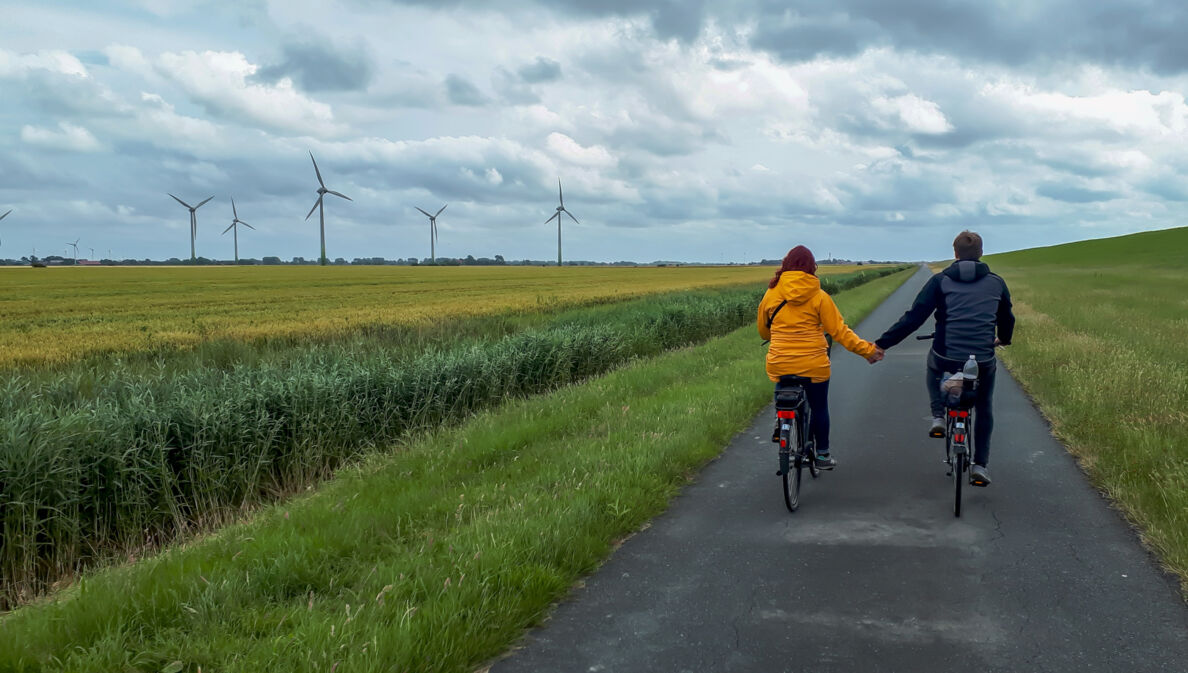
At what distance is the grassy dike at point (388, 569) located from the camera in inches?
144

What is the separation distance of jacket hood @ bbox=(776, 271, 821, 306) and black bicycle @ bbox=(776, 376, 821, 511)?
65cm

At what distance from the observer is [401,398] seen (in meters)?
10.1

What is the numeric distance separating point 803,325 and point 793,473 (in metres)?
1.20

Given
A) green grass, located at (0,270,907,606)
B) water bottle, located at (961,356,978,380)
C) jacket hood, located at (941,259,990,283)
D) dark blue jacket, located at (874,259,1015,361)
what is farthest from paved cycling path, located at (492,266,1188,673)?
green grass, located at (0,270,907,606)

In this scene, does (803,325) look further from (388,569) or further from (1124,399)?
(1124,399)

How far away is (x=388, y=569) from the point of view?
4.61 metres

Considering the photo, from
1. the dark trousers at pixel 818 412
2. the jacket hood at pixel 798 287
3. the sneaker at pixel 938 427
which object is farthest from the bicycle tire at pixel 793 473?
the sneaker at pixel 938 427

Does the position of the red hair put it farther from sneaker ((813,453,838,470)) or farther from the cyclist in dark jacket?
sneaker ((813,453,838,470))

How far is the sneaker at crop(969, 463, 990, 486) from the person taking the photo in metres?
6.18

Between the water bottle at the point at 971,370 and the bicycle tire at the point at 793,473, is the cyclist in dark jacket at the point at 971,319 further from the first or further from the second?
the bicycle tire at the point at 793,473

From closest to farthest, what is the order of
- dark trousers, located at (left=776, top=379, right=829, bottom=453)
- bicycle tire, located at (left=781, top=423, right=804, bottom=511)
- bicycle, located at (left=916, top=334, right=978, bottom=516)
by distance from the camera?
bicycle, located at (left=916, top=334, right=978, bottom=516) → bicycle tire, located at (left=781, top=423, right=804, bottom=511) → dark trousers, located at (left=776, top=379, right=829, bottom=453)

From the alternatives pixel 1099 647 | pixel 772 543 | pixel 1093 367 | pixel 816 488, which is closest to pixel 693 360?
pixel 1093 367

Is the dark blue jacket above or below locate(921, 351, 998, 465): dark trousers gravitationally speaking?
above

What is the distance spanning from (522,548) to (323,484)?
137 inches
